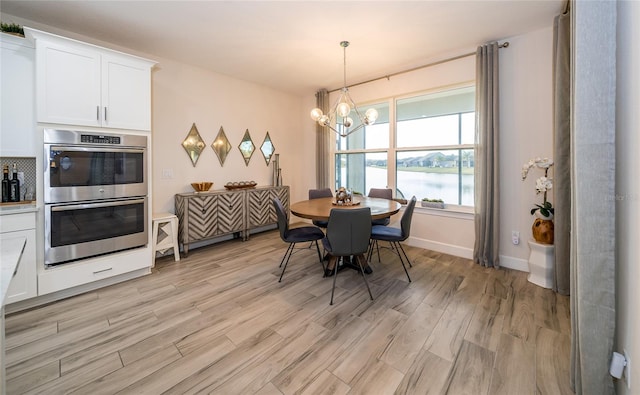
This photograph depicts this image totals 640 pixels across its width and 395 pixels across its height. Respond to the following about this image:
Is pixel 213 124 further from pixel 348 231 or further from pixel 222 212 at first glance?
pixel 348 231

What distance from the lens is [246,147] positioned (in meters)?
4.70

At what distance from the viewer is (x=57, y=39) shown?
7.73ft

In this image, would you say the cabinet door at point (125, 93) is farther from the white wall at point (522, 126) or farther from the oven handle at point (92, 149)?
the white wall at point (522, 126)

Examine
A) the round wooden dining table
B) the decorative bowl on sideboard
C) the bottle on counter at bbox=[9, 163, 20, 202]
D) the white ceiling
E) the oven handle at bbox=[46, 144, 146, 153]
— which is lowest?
the round wooden dining table

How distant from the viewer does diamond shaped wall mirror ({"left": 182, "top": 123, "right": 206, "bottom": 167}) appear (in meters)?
3.95

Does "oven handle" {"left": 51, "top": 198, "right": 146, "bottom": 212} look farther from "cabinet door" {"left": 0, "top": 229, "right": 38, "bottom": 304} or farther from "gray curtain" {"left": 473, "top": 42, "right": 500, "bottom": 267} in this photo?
"gray curtain" {"left": 473, "top": 42, "right": 500, "bottom": 267}

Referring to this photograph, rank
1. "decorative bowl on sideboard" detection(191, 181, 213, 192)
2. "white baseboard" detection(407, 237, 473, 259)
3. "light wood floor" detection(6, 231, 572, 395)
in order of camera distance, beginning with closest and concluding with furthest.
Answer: "light wood floor" detection(6, 231, 572, 395) → "white baseboard" detection(407, 237, 473, 259) → "decorative bowl on sideboard" detection(191, 181, 213, 192)

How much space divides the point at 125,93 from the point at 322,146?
10.4 feet

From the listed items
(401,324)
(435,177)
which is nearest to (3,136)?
(401,324)

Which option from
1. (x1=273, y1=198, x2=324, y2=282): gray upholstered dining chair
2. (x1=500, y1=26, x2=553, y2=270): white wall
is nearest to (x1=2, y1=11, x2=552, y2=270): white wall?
(x1=500, y1=26, x2=553, y2=270): white wall

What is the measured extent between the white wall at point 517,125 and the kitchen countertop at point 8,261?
406 centimetres

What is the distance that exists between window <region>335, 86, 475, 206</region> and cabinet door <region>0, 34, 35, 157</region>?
13.5ft

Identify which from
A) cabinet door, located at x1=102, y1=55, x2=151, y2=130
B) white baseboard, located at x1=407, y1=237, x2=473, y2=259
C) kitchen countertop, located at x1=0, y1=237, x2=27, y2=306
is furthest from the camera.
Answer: white baseboard, located at x1=407, y1=237, x2=473, y2=259

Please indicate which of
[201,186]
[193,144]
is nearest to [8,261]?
[201,186]
